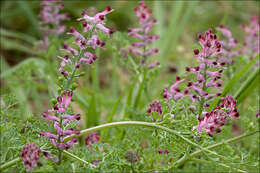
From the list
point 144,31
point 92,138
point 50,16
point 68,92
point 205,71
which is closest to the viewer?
point 68,92

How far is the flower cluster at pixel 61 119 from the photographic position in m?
1.17

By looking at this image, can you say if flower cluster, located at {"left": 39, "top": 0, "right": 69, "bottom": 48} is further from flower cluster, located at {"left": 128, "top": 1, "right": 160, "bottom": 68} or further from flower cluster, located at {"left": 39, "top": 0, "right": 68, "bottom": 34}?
flower cluster, located at {"left": 128, "top": 1, "right": 160, "bottom": 68}

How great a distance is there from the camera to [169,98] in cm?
138

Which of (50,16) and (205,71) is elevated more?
(50,16)

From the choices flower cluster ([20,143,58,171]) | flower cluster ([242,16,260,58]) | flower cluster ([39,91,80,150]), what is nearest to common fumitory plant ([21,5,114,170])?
flower cluster ([39,91,80,150])

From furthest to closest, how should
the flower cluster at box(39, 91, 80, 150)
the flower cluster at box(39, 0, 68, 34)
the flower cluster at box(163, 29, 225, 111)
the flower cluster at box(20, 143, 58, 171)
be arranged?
1. the flower cluster at box(39, 0, 68, 34)
2. the flower cluster at box(163, 29, 225, 111)
3. the flower cluster at box(39, 91, 80, 150)
4. the flower cluster at box(20, 143, 58, 171)

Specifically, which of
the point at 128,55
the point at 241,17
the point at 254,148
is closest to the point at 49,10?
the point at 128,55

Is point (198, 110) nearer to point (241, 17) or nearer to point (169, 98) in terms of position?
point (169, 98)

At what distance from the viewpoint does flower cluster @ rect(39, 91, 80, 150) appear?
1166 millimetres

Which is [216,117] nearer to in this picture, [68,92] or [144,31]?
[68,92]

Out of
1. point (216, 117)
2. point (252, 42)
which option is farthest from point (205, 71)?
point (252, 42)

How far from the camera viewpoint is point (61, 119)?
1207 millimetres

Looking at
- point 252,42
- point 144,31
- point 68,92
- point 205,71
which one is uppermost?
point 252,42

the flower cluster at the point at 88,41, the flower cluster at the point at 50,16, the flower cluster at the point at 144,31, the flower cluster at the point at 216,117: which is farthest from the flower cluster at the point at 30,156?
the flower cluster at the point at 50,16
